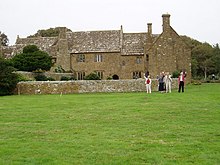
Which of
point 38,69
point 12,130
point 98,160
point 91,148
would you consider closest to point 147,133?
point 91,148

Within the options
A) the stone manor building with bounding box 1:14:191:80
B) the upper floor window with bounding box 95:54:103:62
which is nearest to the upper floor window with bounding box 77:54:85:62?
the stone manor building with bounding box 1:14:191:80

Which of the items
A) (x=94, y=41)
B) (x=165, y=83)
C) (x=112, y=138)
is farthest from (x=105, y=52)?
(x=112, y=138)

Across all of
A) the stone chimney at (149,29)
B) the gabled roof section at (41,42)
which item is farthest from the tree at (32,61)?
the stone chimney at (149,29)

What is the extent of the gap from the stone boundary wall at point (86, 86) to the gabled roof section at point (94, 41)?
69.8 feet

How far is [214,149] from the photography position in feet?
30.8

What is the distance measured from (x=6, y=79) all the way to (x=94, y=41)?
2532 cm

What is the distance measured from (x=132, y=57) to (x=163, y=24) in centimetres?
736

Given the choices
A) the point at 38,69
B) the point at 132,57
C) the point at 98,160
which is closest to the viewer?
the point at 98,160

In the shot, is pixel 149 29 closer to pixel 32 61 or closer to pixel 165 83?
pixel 32 61

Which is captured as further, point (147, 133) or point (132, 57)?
point (132, 57)

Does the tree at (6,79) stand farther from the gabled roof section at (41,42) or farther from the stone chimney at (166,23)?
the gabled roof section at (41,42)

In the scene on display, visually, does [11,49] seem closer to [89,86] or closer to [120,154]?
[89,86]

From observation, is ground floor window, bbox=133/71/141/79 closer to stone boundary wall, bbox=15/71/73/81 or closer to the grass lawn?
stone boundary wall, bbox=15/71/73/81

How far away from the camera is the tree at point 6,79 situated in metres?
34.5
